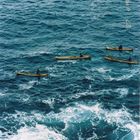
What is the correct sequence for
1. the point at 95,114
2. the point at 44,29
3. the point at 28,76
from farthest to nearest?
the point at 44,29 < the point at 28,76 < the point at 95,114

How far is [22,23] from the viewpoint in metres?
141

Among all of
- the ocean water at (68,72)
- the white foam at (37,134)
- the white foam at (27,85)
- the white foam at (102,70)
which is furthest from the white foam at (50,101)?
the white foam at (102,70)

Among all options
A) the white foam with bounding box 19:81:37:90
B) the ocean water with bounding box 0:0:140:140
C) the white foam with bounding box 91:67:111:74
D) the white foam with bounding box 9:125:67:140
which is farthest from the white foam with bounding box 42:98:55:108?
the white foam with bounding box 91:67:111:74

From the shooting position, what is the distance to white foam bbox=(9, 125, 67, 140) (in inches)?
3519

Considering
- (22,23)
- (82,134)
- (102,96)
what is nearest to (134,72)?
(102,96)

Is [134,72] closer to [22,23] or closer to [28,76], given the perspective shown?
[28,76]

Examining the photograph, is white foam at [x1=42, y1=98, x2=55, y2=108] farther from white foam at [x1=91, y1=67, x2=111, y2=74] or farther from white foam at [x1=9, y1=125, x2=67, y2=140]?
white foam at [x1=91, y1=67, x2=111, y2=74]

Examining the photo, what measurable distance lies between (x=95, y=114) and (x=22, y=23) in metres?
56.6

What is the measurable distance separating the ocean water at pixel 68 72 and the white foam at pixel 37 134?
0.22 meters

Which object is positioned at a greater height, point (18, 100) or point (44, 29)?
point (44, 29)

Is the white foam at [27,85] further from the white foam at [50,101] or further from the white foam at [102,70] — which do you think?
the white foam at [102,70]

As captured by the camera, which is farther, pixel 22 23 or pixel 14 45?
pixel 22 23

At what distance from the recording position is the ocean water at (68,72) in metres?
93.0

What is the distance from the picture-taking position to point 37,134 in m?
90.6
